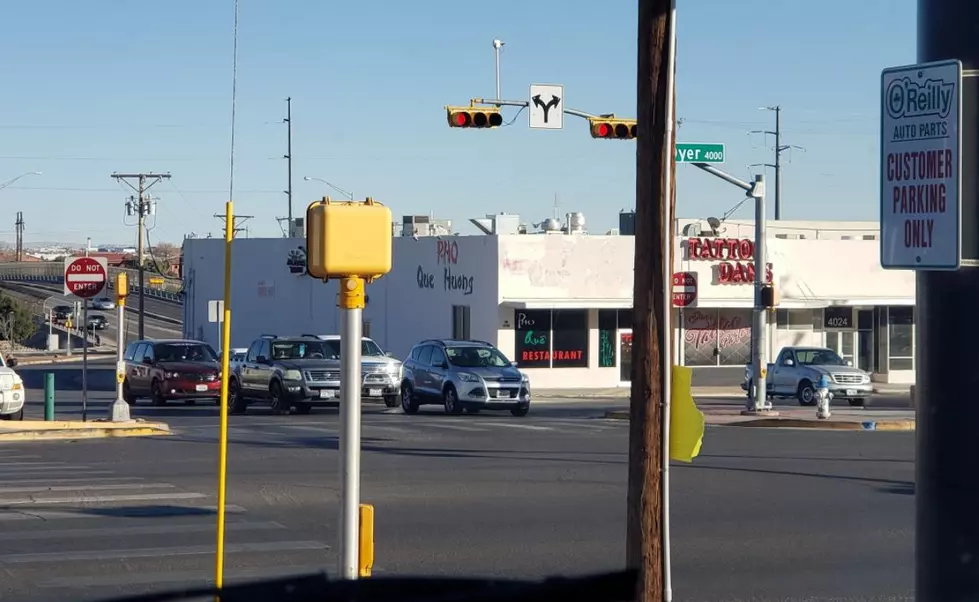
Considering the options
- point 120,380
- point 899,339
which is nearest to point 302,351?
point 120,380

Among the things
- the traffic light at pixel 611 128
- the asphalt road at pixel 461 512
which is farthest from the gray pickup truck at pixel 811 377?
the traffic light at pixel 611 128

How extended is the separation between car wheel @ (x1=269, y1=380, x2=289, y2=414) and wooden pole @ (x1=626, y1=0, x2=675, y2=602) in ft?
78.9

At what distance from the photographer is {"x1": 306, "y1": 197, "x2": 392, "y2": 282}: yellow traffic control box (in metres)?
5.68

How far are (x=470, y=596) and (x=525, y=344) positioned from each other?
120 ft

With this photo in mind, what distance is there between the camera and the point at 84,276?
23469 mm

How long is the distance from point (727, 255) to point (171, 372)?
2082 centimetres

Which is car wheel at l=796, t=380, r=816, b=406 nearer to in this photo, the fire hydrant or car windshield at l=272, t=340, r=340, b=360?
the fire hydrant

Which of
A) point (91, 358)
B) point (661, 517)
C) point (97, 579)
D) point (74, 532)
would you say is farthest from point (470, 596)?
point (91, 358)

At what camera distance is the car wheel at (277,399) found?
29.4 meters

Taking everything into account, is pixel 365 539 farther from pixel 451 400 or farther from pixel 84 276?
pixel 451 400

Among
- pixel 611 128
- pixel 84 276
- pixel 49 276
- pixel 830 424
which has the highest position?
pixel 49 276

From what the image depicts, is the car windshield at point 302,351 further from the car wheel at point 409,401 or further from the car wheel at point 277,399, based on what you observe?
the car wheel at point 409,401

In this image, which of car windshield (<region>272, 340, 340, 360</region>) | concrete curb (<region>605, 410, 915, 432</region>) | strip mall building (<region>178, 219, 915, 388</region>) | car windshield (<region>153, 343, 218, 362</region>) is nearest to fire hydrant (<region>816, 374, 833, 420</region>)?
concrete curb (<region>605, 410, 915, 432</region>)

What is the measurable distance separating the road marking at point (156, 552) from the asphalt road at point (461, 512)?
0.08 feet
